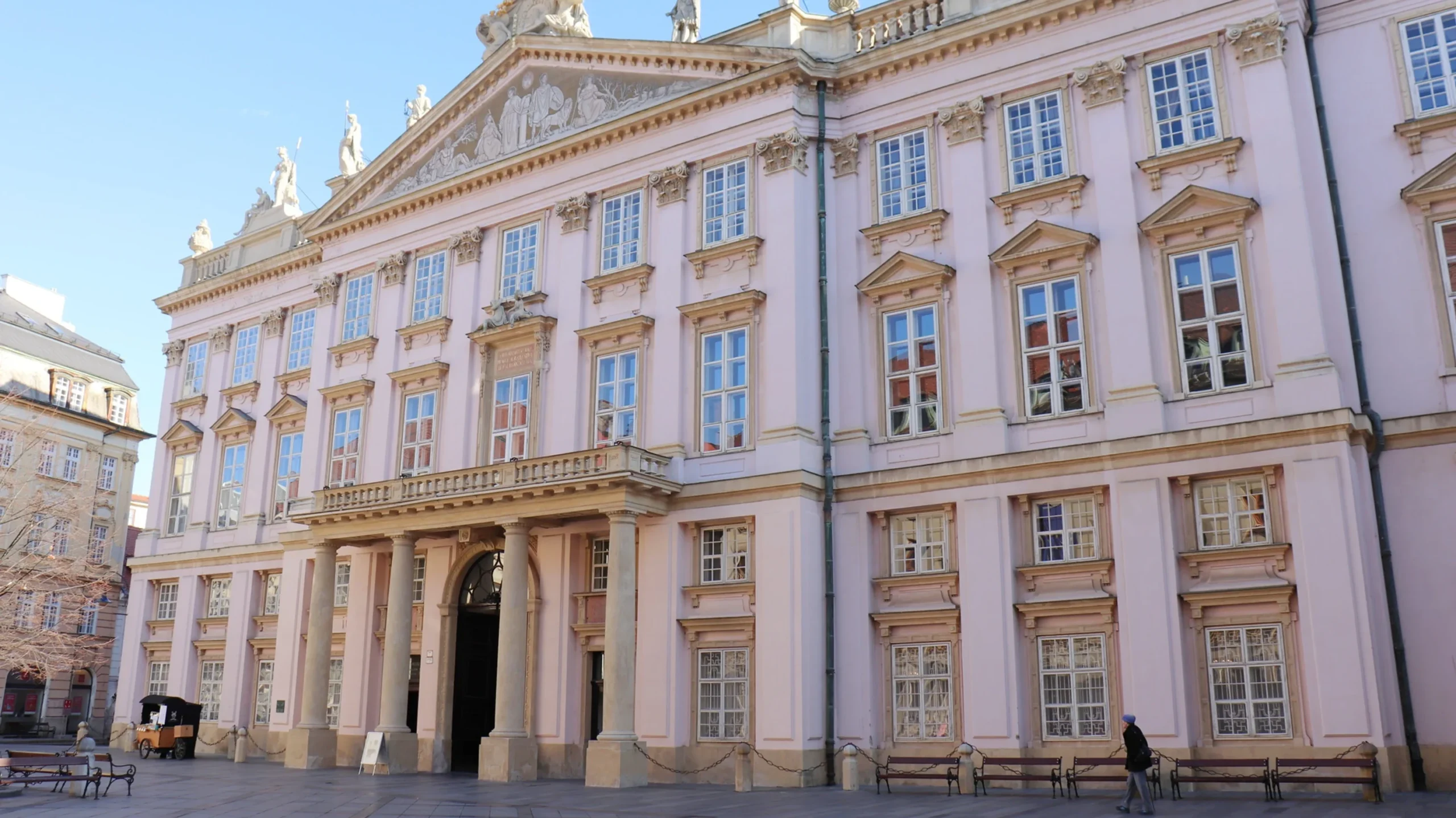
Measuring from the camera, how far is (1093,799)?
20172mm

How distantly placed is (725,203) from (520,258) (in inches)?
266

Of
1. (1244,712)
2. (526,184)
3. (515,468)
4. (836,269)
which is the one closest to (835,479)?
(836,269)

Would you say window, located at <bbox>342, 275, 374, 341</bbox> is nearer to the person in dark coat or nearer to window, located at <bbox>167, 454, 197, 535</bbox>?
window, located at <bbox>167, 454, 197, 535</bbox>

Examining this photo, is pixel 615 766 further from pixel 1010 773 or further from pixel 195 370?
pixel 195 370

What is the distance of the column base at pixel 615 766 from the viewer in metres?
24.4

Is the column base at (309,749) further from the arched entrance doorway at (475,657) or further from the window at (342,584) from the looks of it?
the window at (342,584)

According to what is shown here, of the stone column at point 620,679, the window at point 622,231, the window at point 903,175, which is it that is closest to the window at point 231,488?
the window at point 622,231

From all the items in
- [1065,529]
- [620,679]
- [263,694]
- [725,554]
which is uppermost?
[1065,529]

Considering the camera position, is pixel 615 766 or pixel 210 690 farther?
pixel 210 690

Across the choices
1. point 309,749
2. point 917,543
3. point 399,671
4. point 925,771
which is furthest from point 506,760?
point 917,543

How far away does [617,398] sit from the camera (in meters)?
29.2

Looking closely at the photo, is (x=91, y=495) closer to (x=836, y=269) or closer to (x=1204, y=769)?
A: (x=836, y=269)

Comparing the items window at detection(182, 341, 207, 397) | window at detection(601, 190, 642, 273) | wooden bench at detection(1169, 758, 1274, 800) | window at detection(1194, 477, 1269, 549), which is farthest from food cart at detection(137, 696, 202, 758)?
window at detection(1194, 477, 1269, 549)

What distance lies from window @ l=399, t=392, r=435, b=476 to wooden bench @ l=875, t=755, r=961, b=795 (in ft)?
51.3
